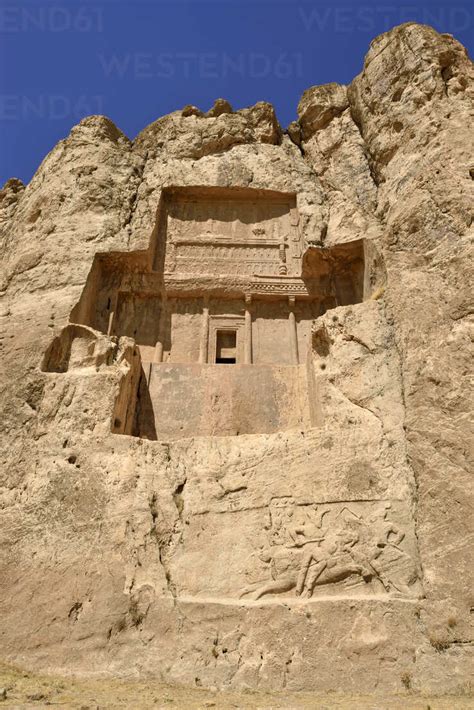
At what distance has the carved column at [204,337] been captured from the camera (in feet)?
40.5

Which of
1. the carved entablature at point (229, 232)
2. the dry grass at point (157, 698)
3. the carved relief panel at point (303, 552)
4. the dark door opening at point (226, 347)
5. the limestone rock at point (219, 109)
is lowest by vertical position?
the dry grass at point (157, 698)

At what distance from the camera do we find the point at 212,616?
745 centimetres

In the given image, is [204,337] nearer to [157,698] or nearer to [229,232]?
[229,232]

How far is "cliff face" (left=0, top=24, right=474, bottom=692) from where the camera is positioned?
7.12m

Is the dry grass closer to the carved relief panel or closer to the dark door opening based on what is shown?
the carved relief panel

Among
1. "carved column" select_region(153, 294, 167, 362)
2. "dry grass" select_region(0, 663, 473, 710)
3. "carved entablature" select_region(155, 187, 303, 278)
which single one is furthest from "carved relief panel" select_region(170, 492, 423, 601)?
"carved entablature" select_region(155, 187, 303, 278)

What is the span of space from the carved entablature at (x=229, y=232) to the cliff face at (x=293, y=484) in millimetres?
1195

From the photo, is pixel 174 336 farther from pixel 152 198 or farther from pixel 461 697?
pixel 461 697

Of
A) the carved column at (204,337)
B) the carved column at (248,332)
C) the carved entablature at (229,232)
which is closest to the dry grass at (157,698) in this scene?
the carved column at (204,337)

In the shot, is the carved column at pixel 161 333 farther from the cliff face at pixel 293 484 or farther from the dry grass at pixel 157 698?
the dry grass at pixel 157 698

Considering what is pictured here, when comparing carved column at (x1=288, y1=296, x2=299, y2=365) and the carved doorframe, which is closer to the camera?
carved column at (x1=288, y1=296, x2=299, y2=365)

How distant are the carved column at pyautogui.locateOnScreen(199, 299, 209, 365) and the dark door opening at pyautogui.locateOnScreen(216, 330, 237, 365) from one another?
32 centimetres

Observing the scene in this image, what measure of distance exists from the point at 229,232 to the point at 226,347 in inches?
133

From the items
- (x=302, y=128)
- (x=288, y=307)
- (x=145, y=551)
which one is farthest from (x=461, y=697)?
(x=302, y=128)
